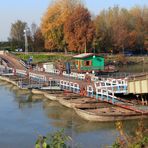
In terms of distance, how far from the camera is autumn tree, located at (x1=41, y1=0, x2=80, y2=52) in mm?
88688

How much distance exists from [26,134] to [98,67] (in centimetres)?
3828

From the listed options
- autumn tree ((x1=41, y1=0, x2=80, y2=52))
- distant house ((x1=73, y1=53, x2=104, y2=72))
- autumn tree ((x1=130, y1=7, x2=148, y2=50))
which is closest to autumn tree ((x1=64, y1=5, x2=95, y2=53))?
autumn tree ((x1=41, y1=0, x2=80, y2=52))

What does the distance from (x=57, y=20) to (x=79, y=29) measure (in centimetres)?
728

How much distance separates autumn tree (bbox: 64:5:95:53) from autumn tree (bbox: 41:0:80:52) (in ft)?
9.75

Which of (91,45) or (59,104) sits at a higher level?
(91,45)

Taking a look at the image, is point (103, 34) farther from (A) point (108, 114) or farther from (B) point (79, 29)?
(A) point (108, 114)

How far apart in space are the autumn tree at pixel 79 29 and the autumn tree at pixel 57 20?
297cm

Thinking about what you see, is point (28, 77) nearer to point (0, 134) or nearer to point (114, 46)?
point (0, 134)

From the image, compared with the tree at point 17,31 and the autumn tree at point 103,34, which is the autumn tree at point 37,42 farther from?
the autumn tree at point 103,34

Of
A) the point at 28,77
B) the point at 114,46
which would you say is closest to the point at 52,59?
the point at 114,46

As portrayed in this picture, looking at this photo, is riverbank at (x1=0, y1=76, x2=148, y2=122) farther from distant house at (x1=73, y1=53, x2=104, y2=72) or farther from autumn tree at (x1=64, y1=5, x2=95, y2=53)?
autumn tree at (x1=64, y1=5, x2=95, y2=53)

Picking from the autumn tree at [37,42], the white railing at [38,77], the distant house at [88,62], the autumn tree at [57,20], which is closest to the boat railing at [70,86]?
the white railing at [38,77]

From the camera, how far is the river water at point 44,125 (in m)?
24.2

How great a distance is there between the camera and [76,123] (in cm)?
2864
